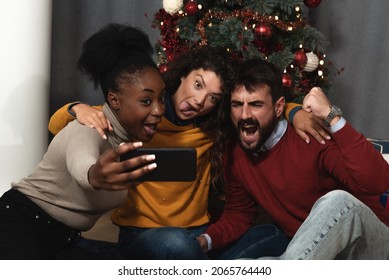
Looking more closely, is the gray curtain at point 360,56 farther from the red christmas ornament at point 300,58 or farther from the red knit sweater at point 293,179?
the red knit sweater at point 293,179

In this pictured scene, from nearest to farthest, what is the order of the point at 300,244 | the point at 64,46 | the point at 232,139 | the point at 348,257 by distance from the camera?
1. the point at 300,244
2. the point at 348,257
3. the point at 232,139
4. the point at 64,46

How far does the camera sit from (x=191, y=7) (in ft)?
7.12

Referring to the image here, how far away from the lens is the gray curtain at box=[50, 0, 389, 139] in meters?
3.00

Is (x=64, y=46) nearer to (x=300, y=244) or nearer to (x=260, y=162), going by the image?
(x=260, y=162)

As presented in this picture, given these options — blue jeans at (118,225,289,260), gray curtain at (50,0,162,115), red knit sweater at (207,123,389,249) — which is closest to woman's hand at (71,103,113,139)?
blue jeans at (118,225,289,260)

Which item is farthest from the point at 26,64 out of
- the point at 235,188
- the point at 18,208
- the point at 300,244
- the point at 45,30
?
the point at 300,244

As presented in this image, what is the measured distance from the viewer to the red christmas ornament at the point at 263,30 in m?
2.10

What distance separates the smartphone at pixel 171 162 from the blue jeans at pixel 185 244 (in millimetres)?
343

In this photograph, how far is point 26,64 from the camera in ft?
7.30

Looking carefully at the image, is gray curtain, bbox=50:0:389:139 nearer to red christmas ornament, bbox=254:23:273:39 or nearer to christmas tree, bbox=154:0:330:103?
christmas tree, bbox=154:0:330:103

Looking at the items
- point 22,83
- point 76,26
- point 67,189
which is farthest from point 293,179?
point 76,26

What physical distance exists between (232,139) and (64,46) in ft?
5.37

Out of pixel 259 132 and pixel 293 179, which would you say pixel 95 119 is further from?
pixel 293 179

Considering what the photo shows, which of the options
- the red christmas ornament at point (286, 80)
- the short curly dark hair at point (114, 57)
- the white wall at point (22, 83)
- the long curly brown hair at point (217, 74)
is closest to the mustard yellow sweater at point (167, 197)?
the long curly brown hair at point (217, 74)
